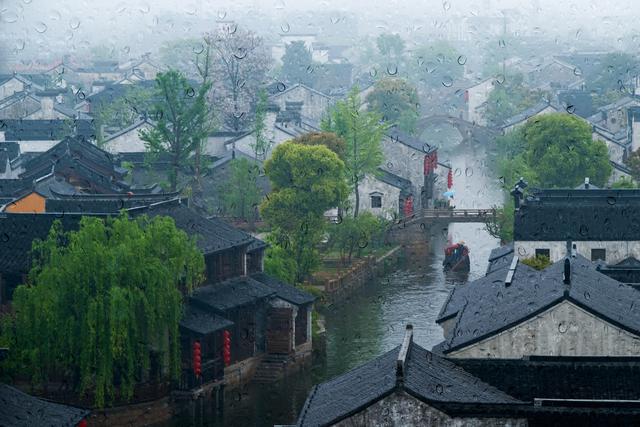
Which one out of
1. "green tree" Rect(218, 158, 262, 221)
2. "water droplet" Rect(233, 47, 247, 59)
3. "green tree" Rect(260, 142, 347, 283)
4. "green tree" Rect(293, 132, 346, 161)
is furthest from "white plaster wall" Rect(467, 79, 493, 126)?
"green tree" Rect(260, 142, 347, 283)

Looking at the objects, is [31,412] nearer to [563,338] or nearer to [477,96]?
[563,338]

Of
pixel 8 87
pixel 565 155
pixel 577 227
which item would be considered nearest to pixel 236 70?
pixel 8 87

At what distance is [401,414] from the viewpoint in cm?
2778

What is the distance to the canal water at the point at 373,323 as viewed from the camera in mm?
41906

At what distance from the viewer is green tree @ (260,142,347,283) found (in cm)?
6050

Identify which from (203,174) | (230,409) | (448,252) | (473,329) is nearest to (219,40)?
(203,174)

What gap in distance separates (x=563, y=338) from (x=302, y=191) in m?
28.7

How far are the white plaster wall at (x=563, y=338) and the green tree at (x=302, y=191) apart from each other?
2630 cm

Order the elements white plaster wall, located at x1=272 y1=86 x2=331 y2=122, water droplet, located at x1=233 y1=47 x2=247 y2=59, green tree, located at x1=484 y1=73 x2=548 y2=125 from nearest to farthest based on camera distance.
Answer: water droplet, located at x1=233 y1=47 x2=247 y2=59 < white plaster wall, located at x1=272 y1=86 x2=331 y2=122 < green tree, located at x1=484 y1=73 x2=548 y2=125

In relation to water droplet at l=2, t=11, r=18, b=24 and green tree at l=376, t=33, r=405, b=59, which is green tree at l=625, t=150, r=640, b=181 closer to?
water droplet at l=2, t=11, r=18, b=24

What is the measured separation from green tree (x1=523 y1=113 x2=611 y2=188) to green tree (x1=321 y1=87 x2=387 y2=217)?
711cm

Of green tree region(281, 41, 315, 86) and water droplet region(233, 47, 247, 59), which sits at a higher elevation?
green tree region(281, 41, 315, 86)

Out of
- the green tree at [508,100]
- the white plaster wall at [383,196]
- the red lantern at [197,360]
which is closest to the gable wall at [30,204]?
the red lantern at [197,360]

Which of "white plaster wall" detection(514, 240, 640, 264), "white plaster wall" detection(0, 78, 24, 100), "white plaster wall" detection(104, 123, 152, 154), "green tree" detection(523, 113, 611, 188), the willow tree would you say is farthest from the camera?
"white plaster wall" detection(0, 78, 24, 100)
